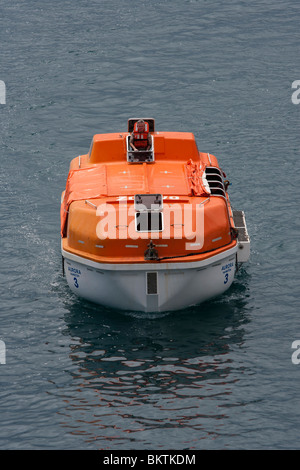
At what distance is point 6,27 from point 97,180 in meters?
28.5

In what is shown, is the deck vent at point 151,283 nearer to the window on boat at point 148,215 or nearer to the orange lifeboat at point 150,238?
the orange lifeboat at point 150,238

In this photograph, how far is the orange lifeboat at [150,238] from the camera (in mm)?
31516

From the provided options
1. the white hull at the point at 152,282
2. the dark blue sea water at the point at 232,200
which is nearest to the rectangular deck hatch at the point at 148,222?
the white hull at the point at 152,282

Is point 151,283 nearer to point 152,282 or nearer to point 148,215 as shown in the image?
point 152,282

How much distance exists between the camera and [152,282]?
104 ft

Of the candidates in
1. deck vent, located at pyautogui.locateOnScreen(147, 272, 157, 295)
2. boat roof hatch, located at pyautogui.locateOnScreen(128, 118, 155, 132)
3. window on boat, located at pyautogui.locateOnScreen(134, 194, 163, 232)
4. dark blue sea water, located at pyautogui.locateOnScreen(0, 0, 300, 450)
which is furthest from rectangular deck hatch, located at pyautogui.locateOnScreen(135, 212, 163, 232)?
boat roof hatch, located at pyautogui.locateOnScreen(128, 118, 155, 132)

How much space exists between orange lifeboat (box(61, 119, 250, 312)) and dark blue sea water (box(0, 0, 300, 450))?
3.33 feet

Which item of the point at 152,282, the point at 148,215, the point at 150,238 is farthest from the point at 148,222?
the point at 152,282

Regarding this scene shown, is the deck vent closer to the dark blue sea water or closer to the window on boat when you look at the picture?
the dark blue sea water

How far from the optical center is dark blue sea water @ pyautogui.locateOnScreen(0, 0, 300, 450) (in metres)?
27.6
